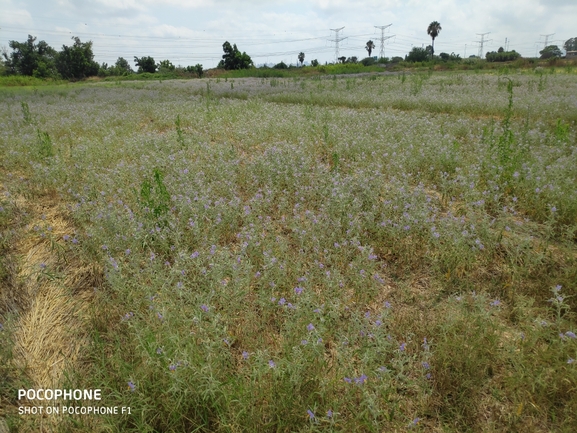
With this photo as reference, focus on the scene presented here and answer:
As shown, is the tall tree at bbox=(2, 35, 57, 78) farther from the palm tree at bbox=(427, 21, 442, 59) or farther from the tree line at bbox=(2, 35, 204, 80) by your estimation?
the palm tree at bbox=(427, 21, 442, 59)

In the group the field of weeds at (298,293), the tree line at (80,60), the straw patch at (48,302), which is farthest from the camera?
the tree line at (80,60)

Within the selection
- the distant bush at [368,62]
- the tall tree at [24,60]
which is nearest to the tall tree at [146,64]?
the tall tree at [24,60]

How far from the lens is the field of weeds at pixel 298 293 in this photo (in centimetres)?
236

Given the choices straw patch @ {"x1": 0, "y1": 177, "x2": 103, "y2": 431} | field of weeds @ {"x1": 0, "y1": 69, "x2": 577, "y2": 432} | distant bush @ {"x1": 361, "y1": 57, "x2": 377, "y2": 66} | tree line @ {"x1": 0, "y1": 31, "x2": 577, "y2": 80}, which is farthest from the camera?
distant bush @ {"x1": 361, "y1": 57, "x2": 377, "y2": 66}

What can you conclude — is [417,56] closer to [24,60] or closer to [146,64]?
[146,64]

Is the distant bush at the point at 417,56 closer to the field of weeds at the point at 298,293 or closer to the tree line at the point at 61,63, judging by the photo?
the tree line at the point at 61,63

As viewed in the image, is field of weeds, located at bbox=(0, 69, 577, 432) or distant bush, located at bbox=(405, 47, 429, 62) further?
distant bush, located at bbox=(405, 47, 429, 62)

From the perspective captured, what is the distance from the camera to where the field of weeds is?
2.36 meters

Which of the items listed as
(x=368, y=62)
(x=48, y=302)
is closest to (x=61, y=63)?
(x=368, y=62)

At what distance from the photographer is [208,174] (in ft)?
20.3

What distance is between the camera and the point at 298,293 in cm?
306

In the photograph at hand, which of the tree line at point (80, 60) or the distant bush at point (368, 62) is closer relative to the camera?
the tree line at point (80, 60)

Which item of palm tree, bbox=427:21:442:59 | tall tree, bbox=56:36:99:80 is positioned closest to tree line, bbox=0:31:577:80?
tall tree, bbox=56:36:99:80

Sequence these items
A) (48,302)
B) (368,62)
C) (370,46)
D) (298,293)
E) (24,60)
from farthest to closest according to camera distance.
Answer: (370,46) → (368,62) → (24,60) → (48,302) → (298,293)
